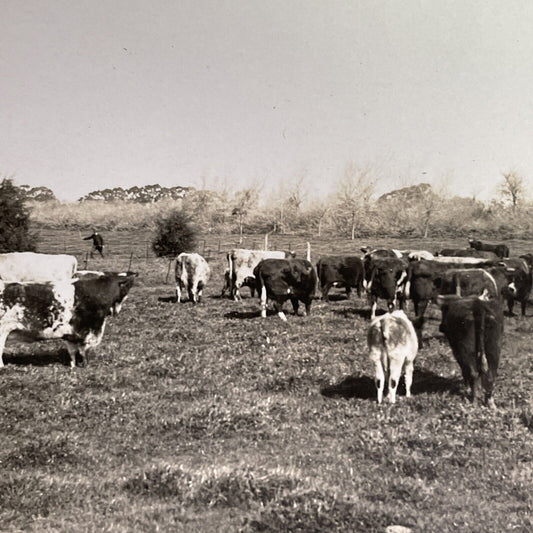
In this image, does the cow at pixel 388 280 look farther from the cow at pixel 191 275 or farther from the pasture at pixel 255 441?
the cow at pixel 191 275

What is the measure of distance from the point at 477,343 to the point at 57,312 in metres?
8.51

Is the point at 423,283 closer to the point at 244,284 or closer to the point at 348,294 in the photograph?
the point at 348,294

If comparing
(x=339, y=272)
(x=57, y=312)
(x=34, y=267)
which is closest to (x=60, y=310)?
(x=57, y=312)

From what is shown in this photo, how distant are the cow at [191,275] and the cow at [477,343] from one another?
14484mm

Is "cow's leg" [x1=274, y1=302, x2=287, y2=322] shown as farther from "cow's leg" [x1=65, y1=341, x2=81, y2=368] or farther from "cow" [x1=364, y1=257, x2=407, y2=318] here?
"cow's leg" [x1=65, y1=341, x2=81, y2=368]

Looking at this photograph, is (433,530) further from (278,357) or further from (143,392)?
(278,357)

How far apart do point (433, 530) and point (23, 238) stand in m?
26.7

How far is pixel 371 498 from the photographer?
249 inches

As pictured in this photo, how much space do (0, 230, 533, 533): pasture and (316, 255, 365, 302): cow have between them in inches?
357

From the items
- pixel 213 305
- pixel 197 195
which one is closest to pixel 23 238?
pixel 213 305

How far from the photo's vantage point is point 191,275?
76.7 ft

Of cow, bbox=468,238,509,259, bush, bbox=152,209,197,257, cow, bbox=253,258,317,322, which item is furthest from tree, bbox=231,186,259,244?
cow, bbox=253,258,317,322

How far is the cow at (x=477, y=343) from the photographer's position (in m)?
9.66

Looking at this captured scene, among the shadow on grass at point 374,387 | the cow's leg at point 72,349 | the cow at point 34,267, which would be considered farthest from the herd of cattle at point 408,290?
the cow's leg at point 72,349
